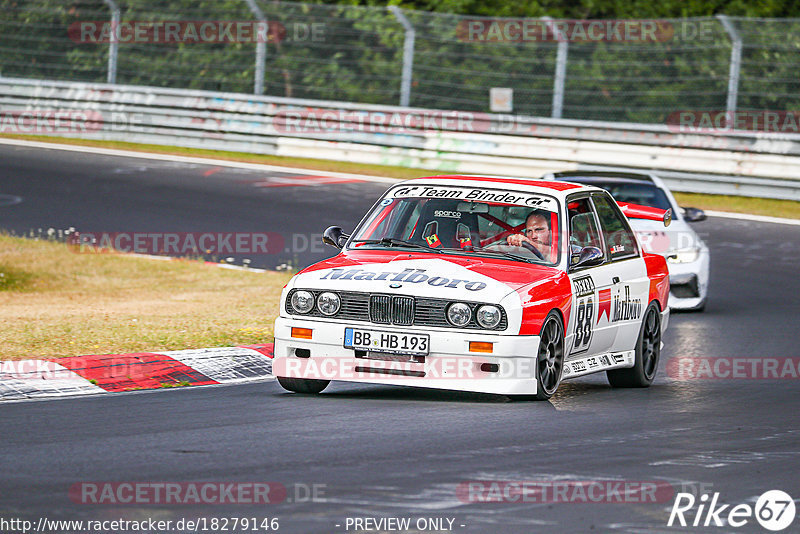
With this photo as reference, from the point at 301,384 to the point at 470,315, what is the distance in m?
1.34

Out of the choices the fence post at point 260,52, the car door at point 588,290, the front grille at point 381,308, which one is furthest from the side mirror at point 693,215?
the fence post at point 260,52

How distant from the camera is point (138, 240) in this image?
19.0m

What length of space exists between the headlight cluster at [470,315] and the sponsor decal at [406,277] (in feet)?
0.43

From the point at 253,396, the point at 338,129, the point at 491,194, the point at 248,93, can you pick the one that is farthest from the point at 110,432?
the point at 248,93

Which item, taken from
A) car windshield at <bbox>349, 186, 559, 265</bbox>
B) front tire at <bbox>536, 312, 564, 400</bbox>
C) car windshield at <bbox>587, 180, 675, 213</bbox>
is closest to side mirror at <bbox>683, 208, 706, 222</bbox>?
car windshield at <bbox>587, 180, 675, 213</bbox>

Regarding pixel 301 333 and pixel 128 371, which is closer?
pixel 301 333

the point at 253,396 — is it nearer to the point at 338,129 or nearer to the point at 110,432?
the point at 110,432

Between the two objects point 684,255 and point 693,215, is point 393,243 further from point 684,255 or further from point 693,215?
point 693,215

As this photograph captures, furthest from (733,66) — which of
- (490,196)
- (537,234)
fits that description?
(537,234)

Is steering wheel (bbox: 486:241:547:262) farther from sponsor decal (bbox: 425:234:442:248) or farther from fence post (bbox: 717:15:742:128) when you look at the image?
fence post (bbox: 717:15:742:128)

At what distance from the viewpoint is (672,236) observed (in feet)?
51.6

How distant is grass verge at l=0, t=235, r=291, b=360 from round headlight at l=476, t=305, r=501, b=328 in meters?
3.17

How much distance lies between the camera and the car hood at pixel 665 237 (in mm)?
15609

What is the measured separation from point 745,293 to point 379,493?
11014mm
